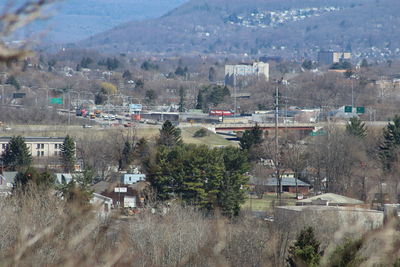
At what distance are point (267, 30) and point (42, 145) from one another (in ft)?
358

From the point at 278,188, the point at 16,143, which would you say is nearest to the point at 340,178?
the point at 278,188

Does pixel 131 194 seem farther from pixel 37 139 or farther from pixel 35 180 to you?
pixel 37 139

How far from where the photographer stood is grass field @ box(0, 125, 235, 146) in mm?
30328

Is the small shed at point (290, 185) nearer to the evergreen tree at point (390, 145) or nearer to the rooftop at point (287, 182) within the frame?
the rooftop at point (287, 182)

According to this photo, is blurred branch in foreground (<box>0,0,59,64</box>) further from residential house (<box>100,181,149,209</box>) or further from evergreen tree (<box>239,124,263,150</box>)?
evergreen tree (<box>239,124,263,150</box>)

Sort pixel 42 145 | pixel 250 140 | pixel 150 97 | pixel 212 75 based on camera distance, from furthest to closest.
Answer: pixel 212 75 < pixel 150 97 < pixel 42 145 < pixel 250 140

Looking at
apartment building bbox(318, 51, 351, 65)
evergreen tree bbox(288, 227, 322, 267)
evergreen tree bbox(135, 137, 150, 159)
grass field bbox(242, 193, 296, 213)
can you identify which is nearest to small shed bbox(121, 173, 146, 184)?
grass field bbox(242, 193, 296, 213)

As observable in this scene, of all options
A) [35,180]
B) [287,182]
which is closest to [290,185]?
[287,182]

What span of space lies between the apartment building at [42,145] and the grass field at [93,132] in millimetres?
1391

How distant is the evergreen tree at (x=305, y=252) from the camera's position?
6.91 meters

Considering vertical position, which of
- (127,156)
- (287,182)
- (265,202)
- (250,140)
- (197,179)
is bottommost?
(265,202)

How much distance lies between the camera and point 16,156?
22375 millimetres

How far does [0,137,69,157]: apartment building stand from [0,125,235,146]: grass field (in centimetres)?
139

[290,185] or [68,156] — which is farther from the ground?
[68,156]
